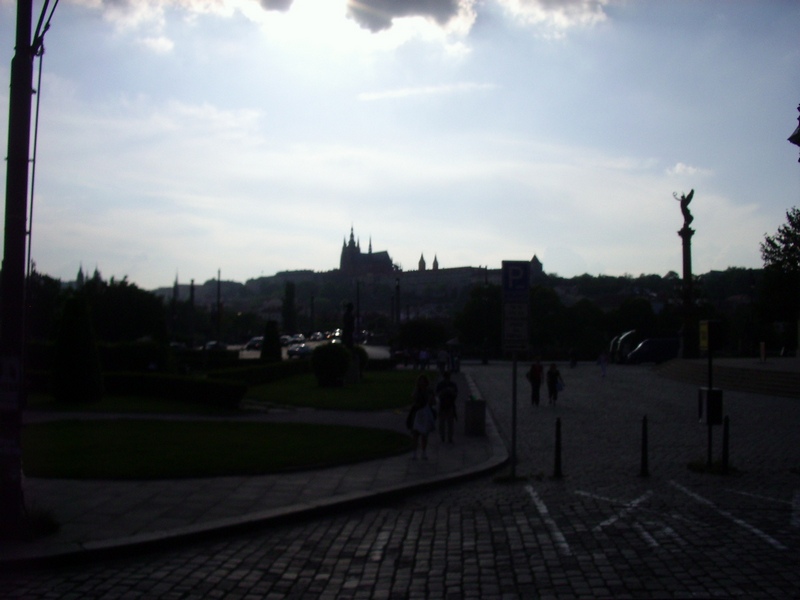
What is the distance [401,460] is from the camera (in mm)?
14648

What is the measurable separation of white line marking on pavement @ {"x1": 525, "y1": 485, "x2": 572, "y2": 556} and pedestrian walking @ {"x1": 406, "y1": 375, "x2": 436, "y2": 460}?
10.1ft

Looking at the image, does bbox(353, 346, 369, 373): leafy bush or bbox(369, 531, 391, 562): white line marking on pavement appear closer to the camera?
bbox(369, 531, 391, 562): white line marking on pavement

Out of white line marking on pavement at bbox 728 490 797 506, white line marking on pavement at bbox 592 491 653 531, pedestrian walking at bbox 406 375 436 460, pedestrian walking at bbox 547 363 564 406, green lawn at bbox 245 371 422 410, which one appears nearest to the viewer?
white line marking on pavement at bbox 592 491 653 531

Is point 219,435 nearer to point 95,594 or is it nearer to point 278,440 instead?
point 278,440

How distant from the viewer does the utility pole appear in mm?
8133

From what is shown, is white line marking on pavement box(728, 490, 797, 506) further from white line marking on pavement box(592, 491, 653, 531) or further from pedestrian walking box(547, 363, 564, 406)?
pedestrian walking box(547, 363, 564, 406)

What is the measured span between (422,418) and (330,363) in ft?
67.8

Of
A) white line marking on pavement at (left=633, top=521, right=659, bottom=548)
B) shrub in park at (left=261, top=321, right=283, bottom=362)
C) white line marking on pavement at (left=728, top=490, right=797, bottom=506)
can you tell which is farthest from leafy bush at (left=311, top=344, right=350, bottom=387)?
white line marking on pavement at (left=633, top=521, right=659, bottom=548)

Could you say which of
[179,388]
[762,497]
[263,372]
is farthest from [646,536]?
[263,372]

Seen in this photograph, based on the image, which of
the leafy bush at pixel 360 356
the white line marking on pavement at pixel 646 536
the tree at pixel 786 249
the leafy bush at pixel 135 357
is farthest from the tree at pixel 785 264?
the white line marking on pavement at pixel 646 536

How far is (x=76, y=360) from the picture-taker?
84.9 feet

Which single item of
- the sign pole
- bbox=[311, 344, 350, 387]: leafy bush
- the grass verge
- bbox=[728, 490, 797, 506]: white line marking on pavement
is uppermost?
the sign pole

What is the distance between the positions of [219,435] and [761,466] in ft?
33.0

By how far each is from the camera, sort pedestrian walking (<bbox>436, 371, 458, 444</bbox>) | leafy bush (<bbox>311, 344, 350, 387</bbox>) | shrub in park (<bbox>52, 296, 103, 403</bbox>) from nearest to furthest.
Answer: pedestrian walking (<bbox>436, 371, 458, 444</bbox>), shrub in park (<bbox>52, 296, 103, 403</bbox>), leafy bush (<bbox>311, 344, 350, 387</bbox>)
